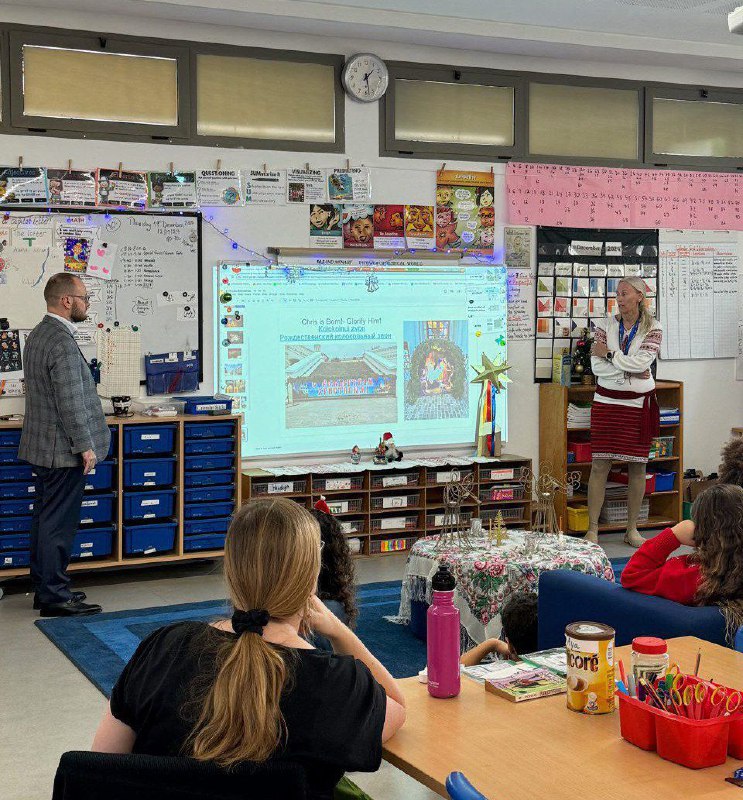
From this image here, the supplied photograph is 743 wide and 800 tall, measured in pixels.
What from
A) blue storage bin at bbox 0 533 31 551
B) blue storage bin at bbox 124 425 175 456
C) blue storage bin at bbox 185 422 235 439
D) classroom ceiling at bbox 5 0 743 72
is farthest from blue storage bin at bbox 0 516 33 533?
classroom ceiling at bbox 5 0 743 72

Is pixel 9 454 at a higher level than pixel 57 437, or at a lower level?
lower

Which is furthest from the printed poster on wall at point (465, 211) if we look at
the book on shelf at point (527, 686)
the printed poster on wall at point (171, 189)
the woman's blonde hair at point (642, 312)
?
the book on shelf at point (527, 686)

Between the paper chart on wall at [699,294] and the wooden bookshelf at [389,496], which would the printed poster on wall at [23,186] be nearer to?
the wooden bookshelf at [389,496]

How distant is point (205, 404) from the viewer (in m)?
6.39

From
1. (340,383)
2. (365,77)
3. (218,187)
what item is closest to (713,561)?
(340,383)

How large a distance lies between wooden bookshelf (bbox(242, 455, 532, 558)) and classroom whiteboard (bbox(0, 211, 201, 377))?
1.02 meters

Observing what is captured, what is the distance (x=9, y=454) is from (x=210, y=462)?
1117 mm

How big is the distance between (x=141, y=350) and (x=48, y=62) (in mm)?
1709

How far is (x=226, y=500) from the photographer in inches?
253

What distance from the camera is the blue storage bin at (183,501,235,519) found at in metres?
6.32

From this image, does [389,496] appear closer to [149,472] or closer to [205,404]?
[205,404]

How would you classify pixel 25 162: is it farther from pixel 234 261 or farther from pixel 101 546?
pixel 101 546

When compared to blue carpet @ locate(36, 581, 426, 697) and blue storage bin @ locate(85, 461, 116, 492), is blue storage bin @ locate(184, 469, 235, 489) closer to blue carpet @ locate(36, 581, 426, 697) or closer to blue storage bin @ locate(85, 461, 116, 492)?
blue storage bin @ locate(85, 461, 116, 492)

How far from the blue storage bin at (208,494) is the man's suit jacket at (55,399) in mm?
873
